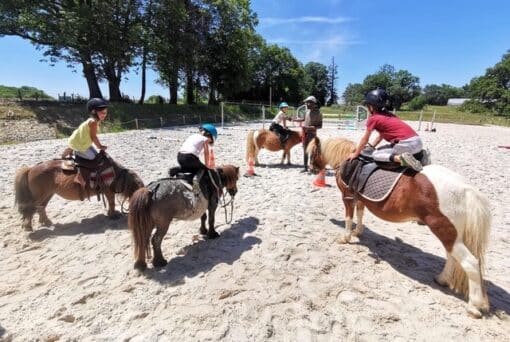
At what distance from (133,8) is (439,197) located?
80.5 feet

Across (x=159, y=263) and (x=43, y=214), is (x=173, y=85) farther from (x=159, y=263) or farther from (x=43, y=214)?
(x=159, y=263)

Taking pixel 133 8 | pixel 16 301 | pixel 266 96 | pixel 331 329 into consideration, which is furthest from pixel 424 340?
pixel 266 96

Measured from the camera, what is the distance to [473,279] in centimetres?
267

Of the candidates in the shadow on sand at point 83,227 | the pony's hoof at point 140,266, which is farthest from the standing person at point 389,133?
the shadow on sand at point 83,227

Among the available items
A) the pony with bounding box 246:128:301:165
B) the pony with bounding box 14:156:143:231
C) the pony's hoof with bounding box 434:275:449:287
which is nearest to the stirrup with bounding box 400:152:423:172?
the pony's hoof with bounding box 434:275:449:287

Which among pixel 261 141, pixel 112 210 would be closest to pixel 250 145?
pixel 261 141

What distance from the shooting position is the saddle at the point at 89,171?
4.39 meters

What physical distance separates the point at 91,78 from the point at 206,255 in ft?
74.4

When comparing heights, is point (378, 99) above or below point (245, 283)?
above

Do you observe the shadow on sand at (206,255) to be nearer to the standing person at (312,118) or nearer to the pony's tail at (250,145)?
the standing person at (312,118)

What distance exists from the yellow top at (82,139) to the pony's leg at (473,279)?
473cm

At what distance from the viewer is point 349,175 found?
3.81 m

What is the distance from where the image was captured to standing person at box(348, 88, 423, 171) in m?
3.20

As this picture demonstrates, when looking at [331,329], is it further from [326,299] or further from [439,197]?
[439,197]
